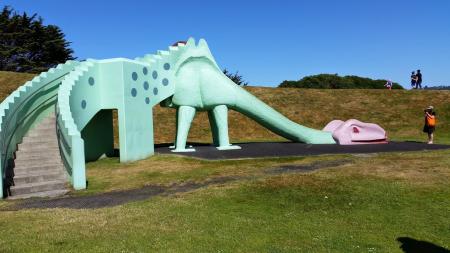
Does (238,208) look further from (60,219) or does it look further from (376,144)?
(376,144)

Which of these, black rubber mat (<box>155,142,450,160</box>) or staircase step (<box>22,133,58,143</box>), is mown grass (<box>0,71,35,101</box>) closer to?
staircase step (<box>22,133,58,143</box>)

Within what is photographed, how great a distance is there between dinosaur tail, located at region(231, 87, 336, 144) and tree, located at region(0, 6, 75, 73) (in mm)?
38088

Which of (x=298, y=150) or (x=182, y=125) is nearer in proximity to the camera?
(x=298, y=150)

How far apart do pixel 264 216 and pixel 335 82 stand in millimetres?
78108

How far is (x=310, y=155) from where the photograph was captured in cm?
1650

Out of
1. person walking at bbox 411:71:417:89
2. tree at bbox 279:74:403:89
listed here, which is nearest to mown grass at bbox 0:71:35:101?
person walking at bbox 411:71:417:89

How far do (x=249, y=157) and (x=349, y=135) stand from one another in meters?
6.11

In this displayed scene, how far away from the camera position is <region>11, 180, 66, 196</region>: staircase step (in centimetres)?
1162

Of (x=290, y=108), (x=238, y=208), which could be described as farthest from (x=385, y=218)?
(x=290, y=108)

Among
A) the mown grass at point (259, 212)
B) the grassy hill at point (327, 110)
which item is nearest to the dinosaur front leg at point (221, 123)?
the mown grass at point (259, 212)

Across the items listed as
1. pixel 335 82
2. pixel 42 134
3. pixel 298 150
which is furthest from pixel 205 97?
pixel 335 82

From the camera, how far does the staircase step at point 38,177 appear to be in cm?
1210

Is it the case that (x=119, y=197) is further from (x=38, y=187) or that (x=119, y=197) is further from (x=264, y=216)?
(x=264, y=216)

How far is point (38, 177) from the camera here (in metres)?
12.4
